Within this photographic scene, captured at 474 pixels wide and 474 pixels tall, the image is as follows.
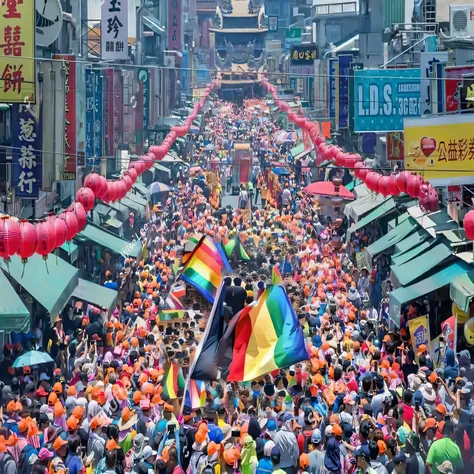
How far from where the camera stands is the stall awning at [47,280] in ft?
68.7

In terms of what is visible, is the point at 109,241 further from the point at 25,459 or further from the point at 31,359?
the point at 25,459

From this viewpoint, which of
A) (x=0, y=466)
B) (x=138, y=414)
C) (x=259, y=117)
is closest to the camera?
(x=0, y=466)

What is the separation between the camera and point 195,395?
15750 mm

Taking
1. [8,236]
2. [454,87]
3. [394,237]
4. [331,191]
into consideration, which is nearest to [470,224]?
[454,87]

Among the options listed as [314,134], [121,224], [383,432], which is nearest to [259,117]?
[314,134]

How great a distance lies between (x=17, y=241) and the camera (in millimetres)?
17031

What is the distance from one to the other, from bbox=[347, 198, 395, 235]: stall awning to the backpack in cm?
2027

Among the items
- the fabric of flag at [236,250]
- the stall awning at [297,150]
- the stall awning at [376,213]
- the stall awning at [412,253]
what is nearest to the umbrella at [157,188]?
the stall awning at [376,213]

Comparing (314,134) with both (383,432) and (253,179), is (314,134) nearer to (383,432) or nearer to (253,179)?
(253,179)

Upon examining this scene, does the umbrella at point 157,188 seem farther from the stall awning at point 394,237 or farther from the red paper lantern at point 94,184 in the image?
the red paper lantern at point 94,184

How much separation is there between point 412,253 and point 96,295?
6534 millimetres

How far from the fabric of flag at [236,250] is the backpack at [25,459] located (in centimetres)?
1637

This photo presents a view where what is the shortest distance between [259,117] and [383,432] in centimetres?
9091

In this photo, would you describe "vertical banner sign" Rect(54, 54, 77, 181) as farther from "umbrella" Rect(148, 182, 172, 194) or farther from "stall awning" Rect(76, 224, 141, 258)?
"umbrella" Rect(148, 182, 172, 194)
